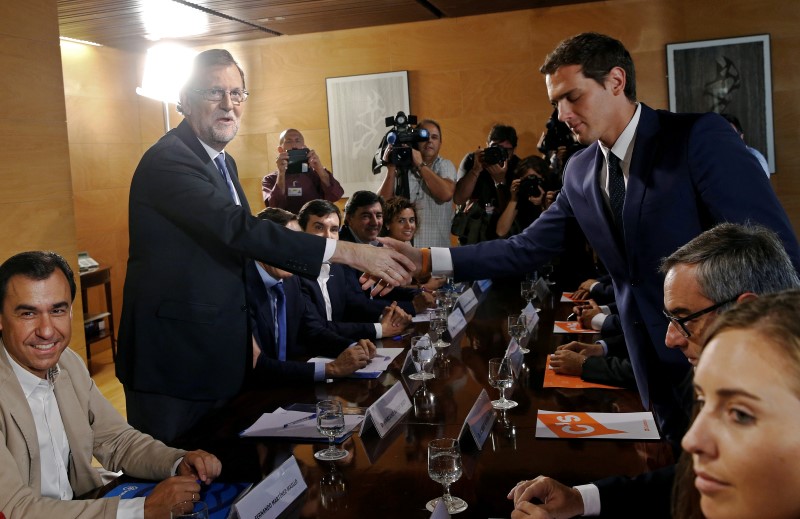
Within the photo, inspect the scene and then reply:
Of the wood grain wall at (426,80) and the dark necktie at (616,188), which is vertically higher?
the wood grain wall at (426,80)

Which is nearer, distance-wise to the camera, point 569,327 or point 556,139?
point 569,327

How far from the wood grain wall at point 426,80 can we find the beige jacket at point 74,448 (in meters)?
5.23

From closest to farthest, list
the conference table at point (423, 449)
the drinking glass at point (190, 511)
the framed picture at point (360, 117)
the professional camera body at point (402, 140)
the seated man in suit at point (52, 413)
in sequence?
the drinking glass at point (190, 511) < the conference table at point (423, 449) < the seated man in suit at point (52, 413) < the professional camera body at point (402, 140) < the framed picture at point (360, 117)

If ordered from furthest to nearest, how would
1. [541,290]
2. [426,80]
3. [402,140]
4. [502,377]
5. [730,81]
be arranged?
[426,80], [730,81], [402,140], [541,290], [502,377]

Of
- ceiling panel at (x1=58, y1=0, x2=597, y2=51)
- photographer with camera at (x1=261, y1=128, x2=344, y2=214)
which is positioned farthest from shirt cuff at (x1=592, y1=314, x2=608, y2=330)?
ceiling panel at (x1=58, y1=0, x2=597, y2=51)

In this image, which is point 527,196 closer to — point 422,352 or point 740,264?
point 422,352

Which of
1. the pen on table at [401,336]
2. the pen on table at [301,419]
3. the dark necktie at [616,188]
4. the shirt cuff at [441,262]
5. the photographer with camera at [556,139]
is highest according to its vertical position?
the photographer with camera at [556,139]

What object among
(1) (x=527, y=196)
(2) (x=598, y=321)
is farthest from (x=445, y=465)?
(1) (x=527, y=196)

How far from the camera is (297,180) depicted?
6242 mm

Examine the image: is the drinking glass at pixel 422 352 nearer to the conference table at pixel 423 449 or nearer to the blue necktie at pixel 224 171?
the conference table at pixel 423 449

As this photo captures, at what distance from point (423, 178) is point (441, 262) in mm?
3045

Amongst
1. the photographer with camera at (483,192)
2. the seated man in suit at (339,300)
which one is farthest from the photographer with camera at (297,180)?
the seated man in suit at (339,300)

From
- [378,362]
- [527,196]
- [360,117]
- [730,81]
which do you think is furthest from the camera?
[360,117]

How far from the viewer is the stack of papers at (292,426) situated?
204 cm
